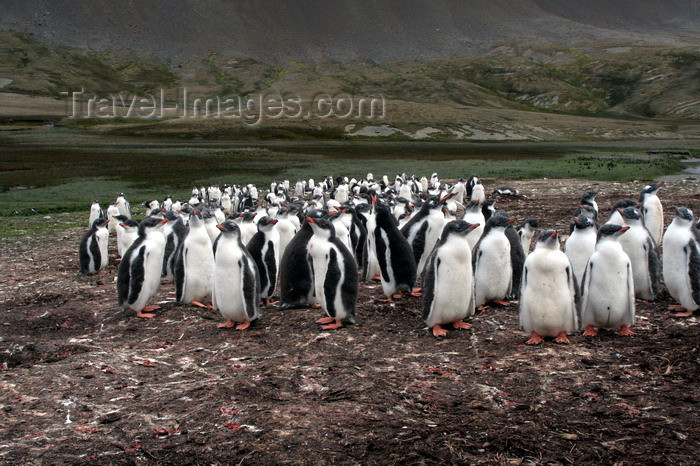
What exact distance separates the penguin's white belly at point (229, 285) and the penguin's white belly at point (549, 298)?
11.9ft

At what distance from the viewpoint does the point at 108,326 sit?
8531mm

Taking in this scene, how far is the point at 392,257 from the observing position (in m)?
8.97

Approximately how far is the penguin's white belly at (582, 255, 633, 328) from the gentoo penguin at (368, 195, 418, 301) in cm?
272

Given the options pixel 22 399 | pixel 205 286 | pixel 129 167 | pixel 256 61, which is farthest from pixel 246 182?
pixel 256 61

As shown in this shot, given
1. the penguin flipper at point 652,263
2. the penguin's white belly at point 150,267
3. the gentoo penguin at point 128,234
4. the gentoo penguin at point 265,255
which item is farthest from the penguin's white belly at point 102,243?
the penguin flipper at point 652,263

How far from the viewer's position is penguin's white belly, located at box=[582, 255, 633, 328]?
22.4 feet

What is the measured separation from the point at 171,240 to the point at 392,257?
4520mm

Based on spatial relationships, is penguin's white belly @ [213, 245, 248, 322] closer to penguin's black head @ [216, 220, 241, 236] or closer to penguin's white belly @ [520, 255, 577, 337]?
penguin's black head @ [216, 220, 241, 236]

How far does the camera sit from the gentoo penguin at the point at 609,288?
6.85m

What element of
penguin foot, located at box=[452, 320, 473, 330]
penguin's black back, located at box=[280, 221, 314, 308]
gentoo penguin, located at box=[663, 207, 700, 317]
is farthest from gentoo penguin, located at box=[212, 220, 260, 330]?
gentoo penguin, located at box=[663, 207, 700, 317]

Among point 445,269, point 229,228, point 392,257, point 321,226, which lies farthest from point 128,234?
point 445,269

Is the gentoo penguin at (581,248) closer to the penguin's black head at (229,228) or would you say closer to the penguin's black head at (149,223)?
the penguin's black head at (229,228)

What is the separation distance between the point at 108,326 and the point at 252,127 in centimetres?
7669

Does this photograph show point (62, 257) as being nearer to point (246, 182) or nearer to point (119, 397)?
point (119, 397)
